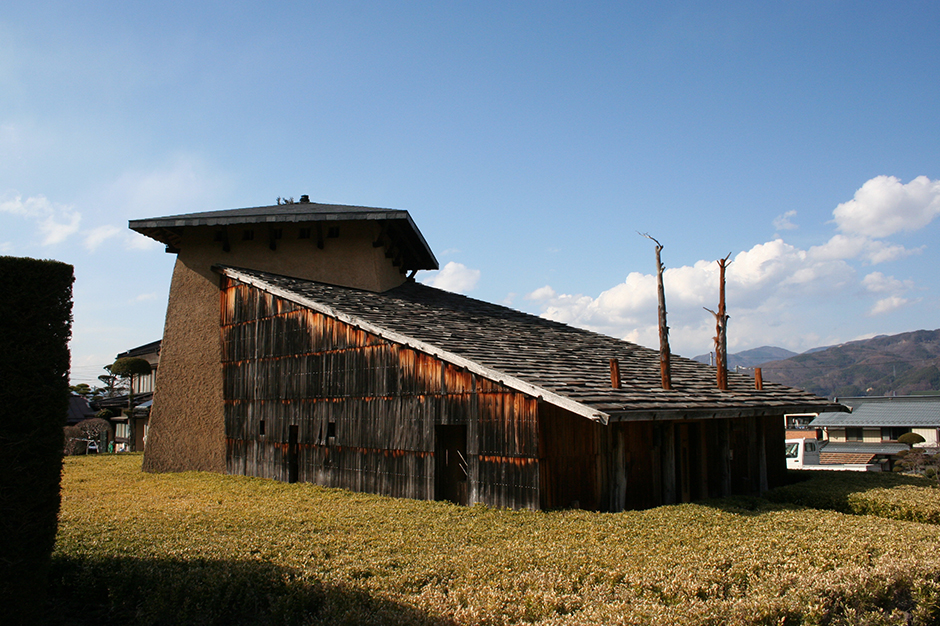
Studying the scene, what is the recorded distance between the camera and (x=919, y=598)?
689 cm

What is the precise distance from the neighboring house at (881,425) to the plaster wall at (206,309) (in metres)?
35.7

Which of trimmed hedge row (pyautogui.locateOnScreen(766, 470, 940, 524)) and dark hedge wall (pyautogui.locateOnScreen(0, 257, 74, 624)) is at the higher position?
dark hedge wall (pyautogui.locateOnScreen(0, 257, 74, 624))

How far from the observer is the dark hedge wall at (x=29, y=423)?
6.93 meters

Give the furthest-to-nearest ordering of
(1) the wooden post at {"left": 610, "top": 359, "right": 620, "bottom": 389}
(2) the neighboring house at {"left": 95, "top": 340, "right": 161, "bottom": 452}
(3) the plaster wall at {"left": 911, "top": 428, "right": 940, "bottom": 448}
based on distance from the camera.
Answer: (3) the plaster wall at {"left": 911, "top": 428, "right": 940, "bottom": 448}, (2) the neighboring house at {"left": 95, "top": 340, "right": 161, "bottom": 452}, (1) the wooden post at {"left": 610, "top": 359, "right": 620, "bottom": 389}

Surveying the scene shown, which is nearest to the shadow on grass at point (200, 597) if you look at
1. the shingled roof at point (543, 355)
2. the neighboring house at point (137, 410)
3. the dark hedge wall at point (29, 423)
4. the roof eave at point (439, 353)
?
the dark hedge wall at point (29, 423)

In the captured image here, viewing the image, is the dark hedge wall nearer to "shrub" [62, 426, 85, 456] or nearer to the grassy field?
the grassy field

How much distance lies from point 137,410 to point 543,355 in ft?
94.5

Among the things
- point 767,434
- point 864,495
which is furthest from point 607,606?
point 767,434

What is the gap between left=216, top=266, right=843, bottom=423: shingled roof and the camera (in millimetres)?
11758

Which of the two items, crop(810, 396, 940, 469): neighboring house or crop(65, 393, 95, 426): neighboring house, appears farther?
crop(810, 396, 940, 469): neighboring house

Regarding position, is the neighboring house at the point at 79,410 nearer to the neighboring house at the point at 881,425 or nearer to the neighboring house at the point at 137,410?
the neighboring house at the point at 137,410

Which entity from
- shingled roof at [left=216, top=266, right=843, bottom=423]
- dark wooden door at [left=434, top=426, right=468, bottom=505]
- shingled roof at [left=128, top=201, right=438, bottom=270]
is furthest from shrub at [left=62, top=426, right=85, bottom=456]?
dark wooden door at [left=434, top=426, right=468, bottom=505]

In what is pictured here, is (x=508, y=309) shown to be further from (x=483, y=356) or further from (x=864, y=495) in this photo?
(x=864, y=495)

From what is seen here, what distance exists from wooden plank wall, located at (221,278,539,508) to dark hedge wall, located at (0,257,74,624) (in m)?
7.45
